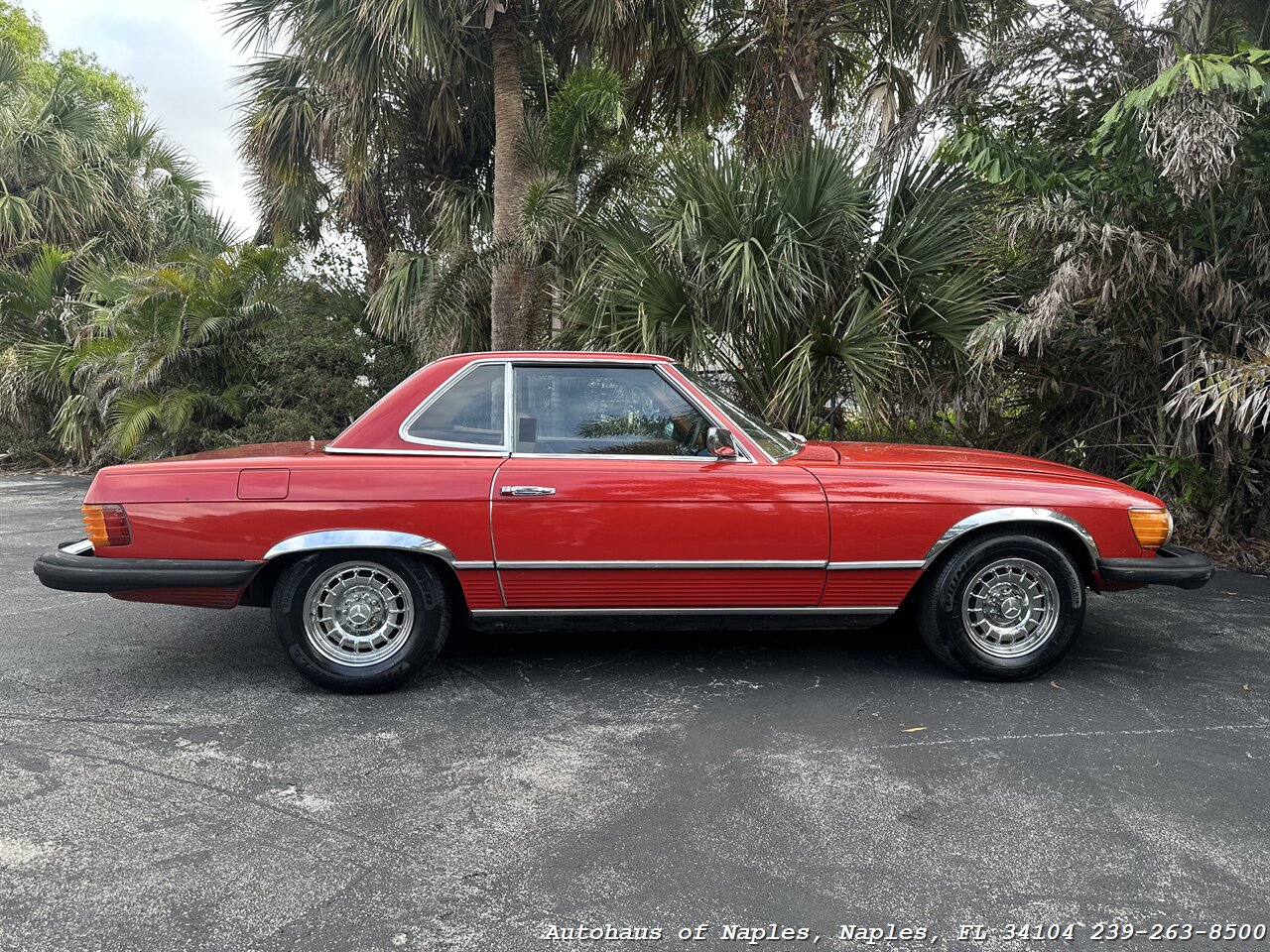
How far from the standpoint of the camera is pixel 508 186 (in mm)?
9602

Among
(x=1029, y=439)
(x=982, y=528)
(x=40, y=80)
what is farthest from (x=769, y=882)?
(x=40, y=80)

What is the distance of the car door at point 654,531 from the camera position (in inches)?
155

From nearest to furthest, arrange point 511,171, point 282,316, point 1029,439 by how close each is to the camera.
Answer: point 1029,439, point 511,171, point 282,316

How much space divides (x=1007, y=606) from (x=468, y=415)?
2.55m

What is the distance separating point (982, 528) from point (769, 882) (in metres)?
2.09

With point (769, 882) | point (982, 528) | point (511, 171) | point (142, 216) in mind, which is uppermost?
point (142, 216)

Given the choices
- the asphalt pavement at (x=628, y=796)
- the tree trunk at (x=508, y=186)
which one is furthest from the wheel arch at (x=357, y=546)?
the tree trunk at (x=508, y=186)

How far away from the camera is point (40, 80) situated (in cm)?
2761

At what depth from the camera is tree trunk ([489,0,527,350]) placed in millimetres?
9188

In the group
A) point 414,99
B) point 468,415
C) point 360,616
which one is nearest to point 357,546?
point 360,616

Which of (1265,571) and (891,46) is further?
(891,46)

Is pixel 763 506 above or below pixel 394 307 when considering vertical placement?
below

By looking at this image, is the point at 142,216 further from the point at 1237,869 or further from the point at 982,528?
the point at 1237,869

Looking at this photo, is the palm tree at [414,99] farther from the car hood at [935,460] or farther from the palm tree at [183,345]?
the car hood at [935,460]
